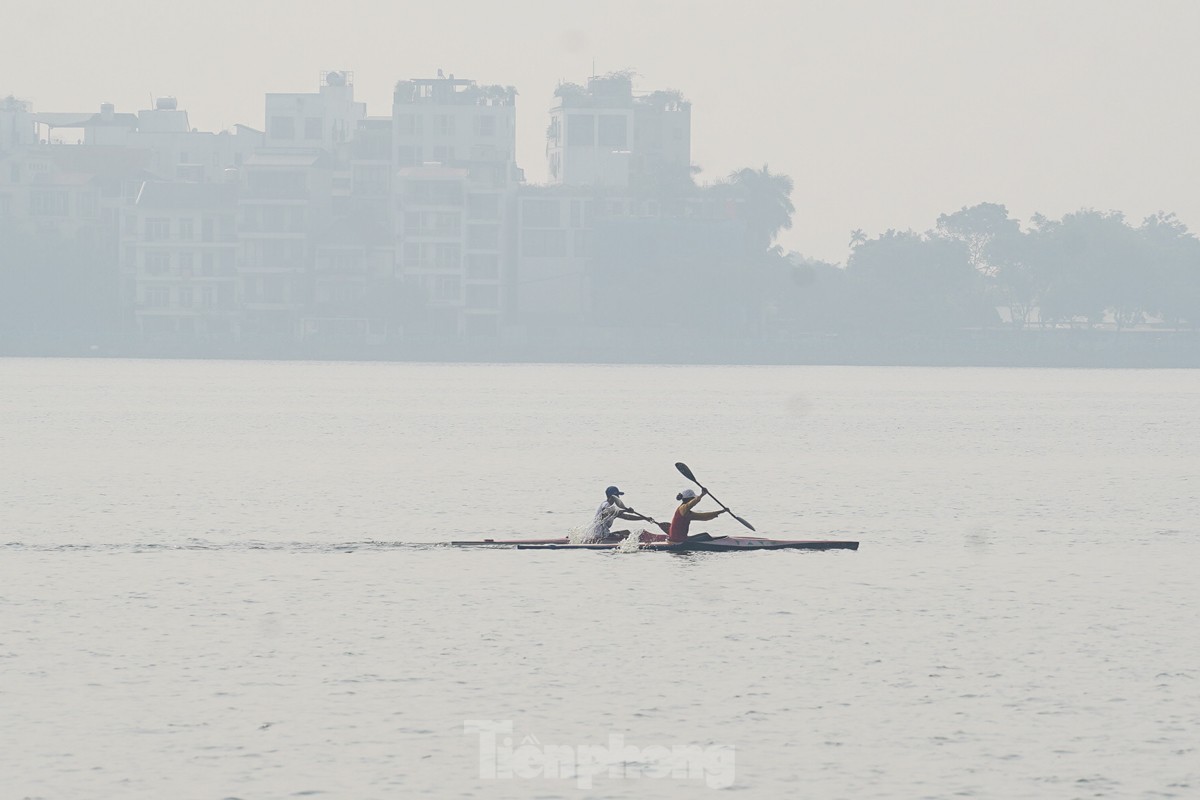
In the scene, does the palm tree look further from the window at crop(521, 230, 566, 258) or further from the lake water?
the lake water

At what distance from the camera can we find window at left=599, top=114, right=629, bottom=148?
600 feet

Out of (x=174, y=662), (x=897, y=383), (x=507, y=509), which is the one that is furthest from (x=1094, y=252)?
(x=174, y=662)

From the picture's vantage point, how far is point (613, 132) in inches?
7215

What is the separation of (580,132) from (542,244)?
19978 millimetres

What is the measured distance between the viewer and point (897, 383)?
17000 cm

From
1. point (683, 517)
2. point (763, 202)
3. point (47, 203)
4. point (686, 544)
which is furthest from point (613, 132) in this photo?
point (683, 517)

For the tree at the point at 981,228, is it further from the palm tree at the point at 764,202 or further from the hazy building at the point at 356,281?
the hazy building at the point at 356,281

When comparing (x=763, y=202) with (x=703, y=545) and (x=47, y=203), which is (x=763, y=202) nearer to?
(x=47, y=203)

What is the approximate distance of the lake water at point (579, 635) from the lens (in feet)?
67.7

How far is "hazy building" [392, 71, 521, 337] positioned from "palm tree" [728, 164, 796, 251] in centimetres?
2155

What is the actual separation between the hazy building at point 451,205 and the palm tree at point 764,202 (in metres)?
21.5

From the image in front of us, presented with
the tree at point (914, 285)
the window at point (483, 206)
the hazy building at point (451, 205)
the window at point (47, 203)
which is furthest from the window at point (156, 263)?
the tree at point (914, 285)

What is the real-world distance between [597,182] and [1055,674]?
153524 millimetres

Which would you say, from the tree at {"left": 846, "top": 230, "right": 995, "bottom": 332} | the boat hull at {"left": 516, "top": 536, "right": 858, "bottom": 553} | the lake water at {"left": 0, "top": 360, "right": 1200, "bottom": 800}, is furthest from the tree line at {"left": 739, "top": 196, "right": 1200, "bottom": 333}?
the boat hull at {"left": 516, "top": 536, "right": 858, "bottom": 553}
